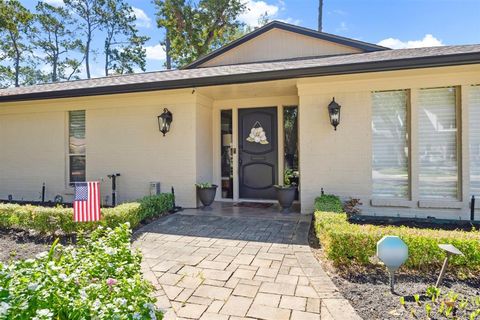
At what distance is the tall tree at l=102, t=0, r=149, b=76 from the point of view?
2294 cm

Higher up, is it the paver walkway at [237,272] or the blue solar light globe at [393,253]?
the blue solar light globe at [393,253]

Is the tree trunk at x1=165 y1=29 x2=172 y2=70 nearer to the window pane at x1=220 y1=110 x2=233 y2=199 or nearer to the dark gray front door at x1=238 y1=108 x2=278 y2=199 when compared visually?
the window pane at x1=220 y1=110 x2=233 y2=199

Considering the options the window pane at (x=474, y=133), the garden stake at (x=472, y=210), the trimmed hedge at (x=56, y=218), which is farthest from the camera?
the window pane at (x=474, y=133)

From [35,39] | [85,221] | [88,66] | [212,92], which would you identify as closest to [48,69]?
[35,39]

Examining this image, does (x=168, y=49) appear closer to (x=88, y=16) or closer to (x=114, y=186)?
(x=88, y=16)

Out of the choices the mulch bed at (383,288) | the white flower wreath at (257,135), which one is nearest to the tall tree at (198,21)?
the white flower wreath at (257,135)

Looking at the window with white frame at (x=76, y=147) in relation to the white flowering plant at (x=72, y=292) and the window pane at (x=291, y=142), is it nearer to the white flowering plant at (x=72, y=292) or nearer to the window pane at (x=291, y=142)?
the window pane at (x=291, y=142)

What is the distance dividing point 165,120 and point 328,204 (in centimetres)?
382

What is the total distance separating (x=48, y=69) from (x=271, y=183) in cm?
2559

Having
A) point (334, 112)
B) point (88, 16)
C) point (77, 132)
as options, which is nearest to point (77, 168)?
point (77, 132)

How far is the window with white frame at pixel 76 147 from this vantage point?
7.27 metres

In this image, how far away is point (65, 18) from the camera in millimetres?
22031

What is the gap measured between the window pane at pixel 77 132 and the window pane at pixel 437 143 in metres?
7.44

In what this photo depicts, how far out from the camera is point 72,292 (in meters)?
1.58
